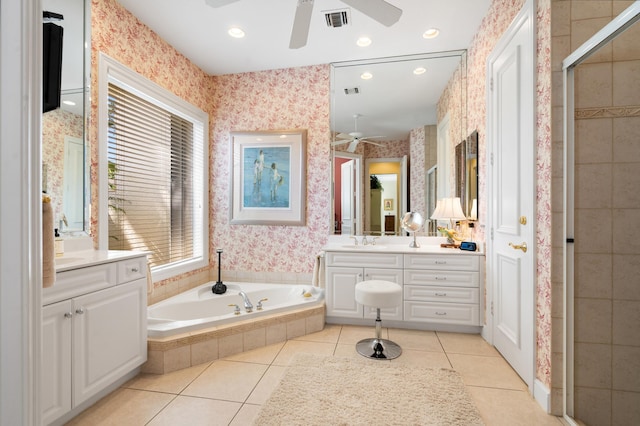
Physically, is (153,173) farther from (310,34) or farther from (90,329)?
(310,34)

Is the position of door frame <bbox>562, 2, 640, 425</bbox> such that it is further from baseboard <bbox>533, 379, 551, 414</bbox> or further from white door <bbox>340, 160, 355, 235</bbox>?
white door <bbox>340, 160, 355, 235</bbox>

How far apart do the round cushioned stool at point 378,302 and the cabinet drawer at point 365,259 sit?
41cm

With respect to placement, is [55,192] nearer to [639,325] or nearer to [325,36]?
[325,36]

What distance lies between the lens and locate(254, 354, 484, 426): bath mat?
1.69m

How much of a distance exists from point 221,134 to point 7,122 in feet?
10.9

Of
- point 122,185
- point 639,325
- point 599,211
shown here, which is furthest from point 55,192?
point 639,325

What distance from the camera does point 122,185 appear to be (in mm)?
2643

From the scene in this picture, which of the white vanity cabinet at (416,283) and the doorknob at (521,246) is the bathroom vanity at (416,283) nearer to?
the white vanity cabinet at (416,283)

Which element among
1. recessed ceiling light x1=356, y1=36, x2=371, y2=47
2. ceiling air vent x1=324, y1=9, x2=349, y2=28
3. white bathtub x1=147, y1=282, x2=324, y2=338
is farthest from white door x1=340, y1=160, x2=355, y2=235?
ceiling air vent x1=324, y1=9, x2=349, y2=28

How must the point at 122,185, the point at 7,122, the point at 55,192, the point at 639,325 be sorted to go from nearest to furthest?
1. the point at 7,122
2. the point at 639,325
3. the point at 55,192
4. the point at 122,185

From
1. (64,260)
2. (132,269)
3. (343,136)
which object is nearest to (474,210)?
(343,136)

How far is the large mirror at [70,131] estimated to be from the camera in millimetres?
2023

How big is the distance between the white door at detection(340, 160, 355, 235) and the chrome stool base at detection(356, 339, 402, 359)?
4.10 ft

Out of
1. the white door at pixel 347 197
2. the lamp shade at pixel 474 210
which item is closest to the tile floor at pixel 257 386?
the lamp shade at pixel 474 210
